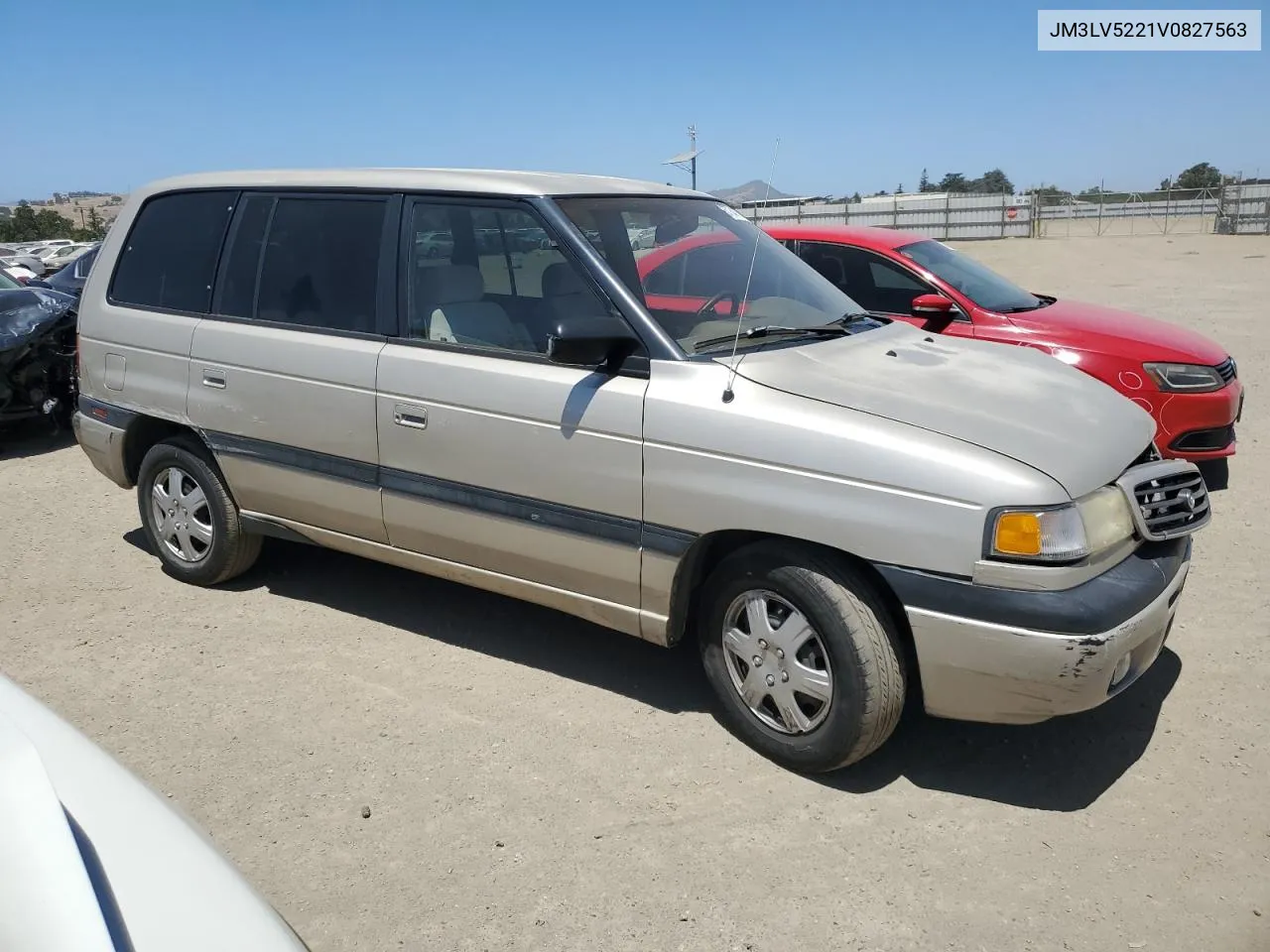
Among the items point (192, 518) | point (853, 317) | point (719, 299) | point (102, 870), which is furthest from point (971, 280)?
point (102, 870)

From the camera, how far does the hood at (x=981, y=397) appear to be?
319 cm

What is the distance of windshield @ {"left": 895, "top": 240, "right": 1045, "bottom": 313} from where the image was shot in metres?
6.74

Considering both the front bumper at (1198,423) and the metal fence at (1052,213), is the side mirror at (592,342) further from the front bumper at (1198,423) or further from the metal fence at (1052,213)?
the metal fence at (1052,213)

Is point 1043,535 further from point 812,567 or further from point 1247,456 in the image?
point 1247,456

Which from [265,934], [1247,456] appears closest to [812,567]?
[265,934]

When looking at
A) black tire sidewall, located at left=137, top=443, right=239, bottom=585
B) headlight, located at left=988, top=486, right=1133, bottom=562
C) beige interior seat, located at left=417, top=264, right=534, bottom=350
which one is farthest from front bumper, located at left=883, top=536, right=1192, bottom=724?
black tire sidewall, located at left=137, top=443, right=239, bottom=585

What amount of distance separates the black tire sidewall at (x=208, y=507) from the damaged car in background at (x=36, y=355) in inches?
145

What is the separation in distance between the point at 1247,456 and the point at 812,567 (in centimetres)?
529

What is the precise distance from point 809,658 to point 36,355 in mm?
7418

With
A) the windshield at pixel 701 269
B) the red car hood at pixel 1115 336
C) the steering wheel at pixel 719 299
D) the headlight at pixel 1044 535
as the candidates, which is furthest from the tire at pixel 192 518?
the red car hood at pixel 1115 336

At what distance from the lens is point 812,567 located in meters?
3.29

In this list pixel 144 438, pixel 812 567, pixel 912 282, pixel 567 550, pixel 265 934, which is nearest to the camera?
pixel 265 934

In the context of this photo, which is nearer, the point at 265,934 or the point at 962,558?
the point at 265,934

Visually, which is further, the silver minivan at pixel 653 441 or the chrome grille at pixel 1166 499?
the chrome grille at pixel 1166 499
